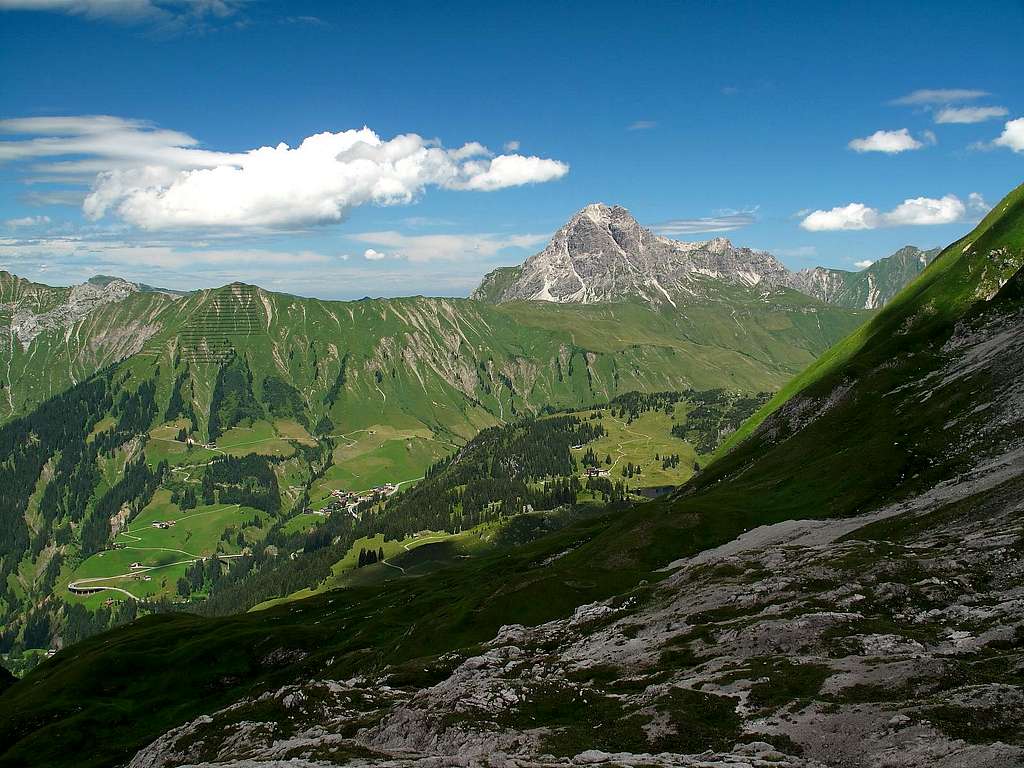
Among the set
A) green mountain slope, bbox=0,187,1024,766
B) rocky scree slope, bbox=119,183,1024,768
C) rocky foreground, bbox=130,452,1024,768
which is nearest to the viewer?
rocky foreground, bbox=130,452,1024,768

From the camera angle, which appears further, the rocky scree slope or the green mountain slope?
the green mountain slope

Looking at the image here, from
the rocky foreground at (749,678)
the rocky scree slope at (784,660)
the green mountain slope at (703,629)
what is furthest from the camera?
the green mountain slope at (703,629)

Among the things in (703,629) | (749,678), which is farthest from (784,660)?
(703,629)

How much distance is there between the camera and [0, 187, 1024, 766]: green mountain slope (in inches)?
1829

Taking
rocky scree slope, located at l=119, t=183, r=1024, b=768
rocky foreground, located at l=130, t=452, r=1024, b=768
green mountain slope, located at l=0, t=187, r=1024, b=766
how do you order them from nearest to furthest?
rocky foreground, located at l=130, t=452, r=1024, b=768 → rocky scree slope, located at l=119, t=183, r=1024, b=768 → green mountain slope, located at l=0, t=187, r=1024, b=766

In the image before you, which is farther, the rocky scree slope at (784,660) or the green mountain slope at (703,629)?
the green mountain slope at (703,629)

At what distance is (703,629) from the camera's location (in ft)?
214

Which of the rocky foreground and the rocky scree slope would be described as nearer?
the rocky foreground

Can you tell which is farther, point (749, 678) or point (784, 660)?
point (784, 660)

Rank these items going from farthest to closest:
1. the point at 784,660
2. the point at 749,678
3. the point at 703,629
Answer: the point at 703,629 < the point at 784,660 < the point at 749,678

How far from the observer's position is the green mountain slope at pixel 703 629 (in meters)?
46.5

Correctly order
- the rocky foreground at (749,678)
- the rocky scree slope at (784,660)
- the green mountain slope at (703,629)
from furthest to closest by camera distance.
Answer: the green mountain slope at (703,629)
the rocky scree slope at (784,660)
the rocky foreground at (749,678)

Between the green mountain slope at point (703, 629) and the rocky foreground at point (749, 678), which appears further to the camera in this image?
the green mountain slope at point (703, 629)

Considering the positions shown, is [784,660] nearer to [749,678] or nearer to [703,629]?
[749,678]
